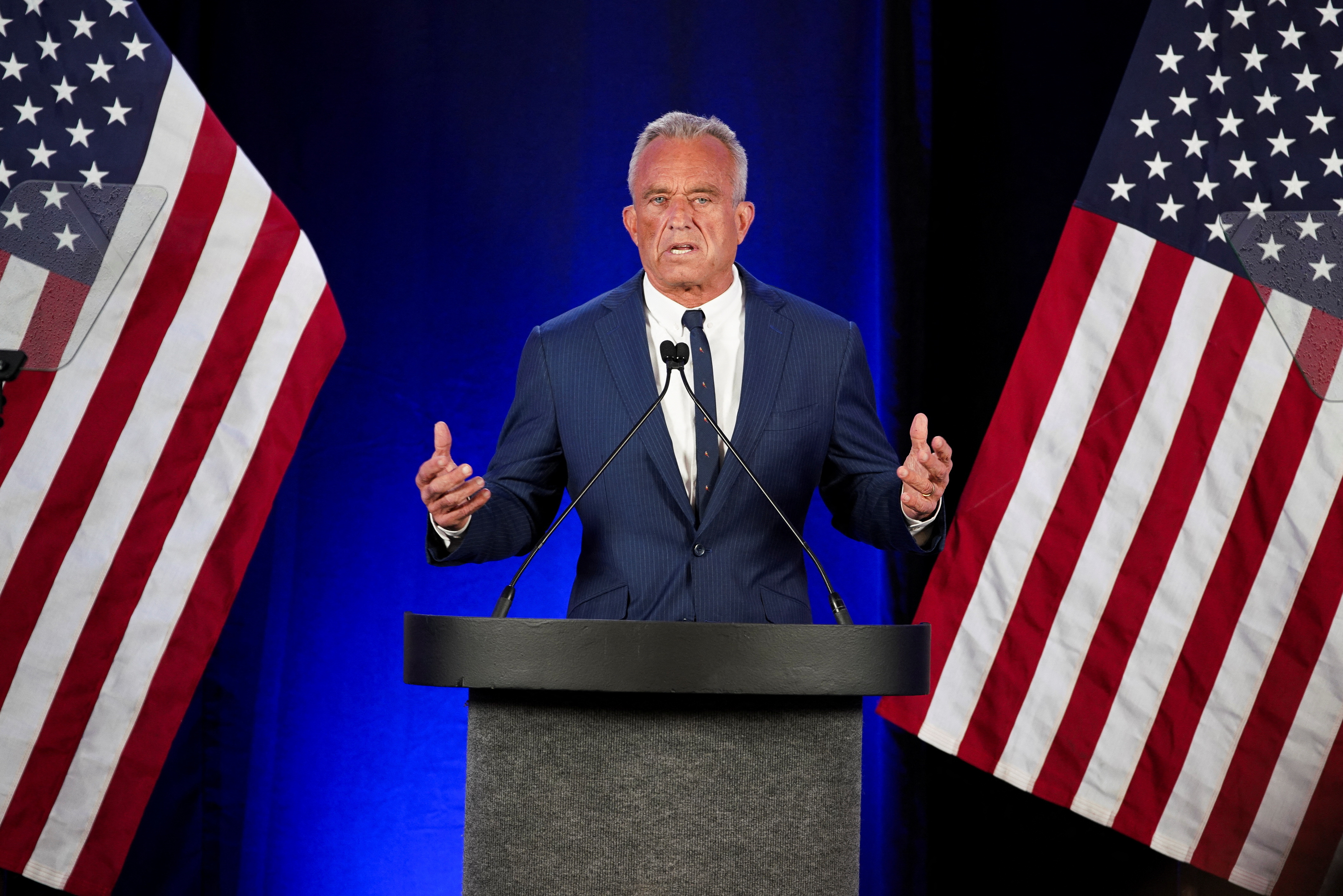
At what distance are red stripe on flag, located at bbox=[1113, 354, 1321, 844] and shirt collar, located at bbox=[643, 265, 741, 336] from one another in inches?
52.8

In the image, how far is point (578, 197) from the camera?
291cm

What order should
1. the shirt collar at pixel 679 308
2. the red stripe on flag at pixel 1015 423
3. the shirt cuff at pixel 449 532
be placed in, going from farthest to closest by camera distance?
the red stripe on flag at pixel 1015 423, the shirt collar at pixel 679 308, the shirt cuff at pixel 449 532

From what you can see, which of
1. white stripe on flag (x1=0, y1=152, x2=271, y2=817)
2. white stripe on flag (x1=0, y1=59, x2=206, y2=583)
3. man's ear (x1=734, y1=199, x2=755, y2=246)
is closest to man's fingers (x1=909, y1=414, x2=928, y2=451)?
man's ear (x1=734, y1=199, x2=755, y2=246)

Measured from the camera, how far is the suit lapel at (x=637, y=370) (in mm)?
1646

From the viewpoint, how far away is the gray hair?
1829 mm

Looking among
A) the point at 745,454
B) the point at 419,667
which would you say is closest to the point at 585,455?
the point at 745,454

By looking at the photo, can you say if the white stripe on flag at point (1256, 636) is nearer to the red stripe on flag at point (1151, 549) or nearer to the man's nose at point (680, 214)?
the red stripe on flag at point (1151, 549)

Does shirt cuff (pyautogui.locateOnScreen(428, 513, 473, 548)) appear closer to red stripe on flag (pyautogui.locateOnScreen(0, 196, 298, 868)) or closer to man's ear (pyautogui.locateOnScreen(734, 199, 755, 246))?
man's ear (pyautogui.locateOnScreen(734, 199, 755, 246))

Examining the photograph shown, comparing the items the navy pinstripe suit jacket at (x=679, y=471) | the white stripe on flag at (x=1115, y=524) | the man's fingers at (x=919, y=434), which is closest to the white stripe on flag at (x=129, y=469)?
the navy pinstripe suit jacket at (x=679, y=471)

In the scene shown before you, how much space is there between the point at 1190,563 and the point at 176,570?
2213 millimetres

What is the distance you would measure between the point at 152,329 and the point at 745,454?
5.13 ft

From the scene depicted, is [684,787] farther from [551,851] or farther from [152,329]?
[152,329]

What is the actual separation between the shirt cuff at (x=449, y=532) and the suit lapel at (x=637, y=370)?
11.5 inches

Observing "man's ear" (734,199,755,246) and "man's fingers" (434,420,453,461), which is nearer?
"man's fingers" (434,420,453,461)
